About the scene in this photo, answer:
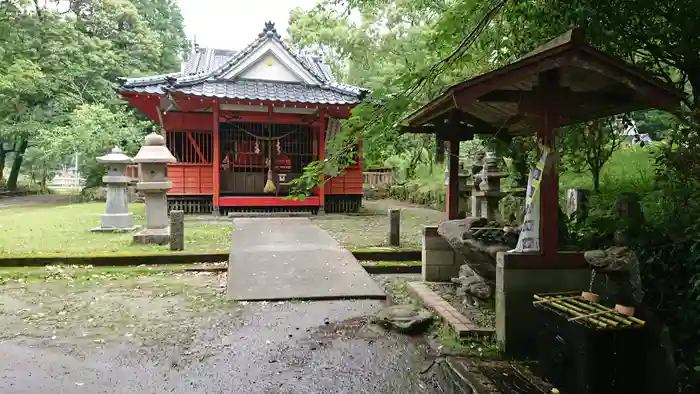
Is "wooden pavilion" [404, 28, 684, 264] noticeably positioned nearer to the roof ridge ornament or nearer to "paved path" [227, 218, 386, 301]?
"paved path" [227, 218, 386, 301]

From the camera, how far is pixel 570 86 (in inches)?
157

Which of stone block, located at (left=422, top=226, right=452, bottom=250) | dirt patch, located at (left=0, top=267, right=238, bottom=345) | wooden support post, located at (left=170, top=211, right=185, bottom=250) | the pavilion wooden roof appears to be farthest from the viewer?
wooden support post, located at (left=170, top=211, right=185, bottom=250)

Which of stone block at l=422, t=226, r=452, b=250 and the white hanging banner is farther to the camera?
stone block at l=422, t=226, r=452, b=250

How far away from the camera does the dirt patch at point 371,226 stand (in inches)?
379

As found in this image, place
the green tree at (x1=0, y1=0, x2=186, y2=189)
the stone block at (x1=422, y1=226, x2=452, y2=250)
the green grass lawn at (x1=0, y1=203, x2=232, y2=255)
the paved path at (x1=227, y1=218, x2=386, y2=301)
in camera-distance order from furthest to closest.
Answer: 1. the green tree at (x1=0, y1=0, x2=186, y2=189)
2. the green grass lawn at (x1=0, y1=203, x2=232, y2=255)
3. the stone block at (x1=422, y1=226, x2=452, y2=250)
4. the paved path at (x1=227, y1=218, x2=386, y2=301)

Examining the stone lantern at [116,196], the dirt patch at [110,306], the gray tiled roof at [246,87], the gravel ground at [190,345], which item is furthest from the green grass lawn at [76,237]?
the gray tiled roof at [246,87]

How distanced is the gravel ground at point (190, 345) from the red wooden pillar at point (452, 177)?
163 cm

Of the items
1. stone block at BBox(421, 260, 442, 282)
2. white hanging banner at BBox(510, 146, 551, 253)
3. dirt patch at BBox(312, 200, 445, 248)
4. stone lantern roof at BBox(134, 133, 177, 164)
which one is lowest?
stone block at BBox(421, 260, 442, 282)

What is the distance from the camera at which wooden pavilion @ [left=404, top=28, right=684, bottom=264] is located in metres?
3.39

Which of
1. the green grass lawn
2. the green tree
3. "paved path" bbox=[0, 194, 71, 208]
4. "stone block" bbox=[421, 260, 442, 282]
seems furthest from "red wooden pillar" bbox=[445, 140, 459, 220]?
"paved path" bbox=[0, 194, 71, 208]

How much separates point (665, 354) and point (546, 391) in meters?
0.84

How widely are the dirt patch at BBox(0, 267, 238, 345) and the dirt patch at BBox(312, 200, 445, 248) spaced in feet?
11.3

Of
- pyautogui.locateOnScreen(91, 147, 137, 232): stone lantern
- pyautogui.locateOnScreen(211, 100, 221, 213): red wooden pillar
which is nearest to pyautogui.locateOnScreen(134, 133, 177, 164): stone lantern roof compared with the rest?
pyautogui.locateOnScreen(91, 147, 137, 232): stone lantern

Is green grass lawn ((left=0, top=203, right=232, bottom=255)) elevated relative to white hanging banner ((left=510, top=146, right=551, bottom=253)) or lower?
lower
